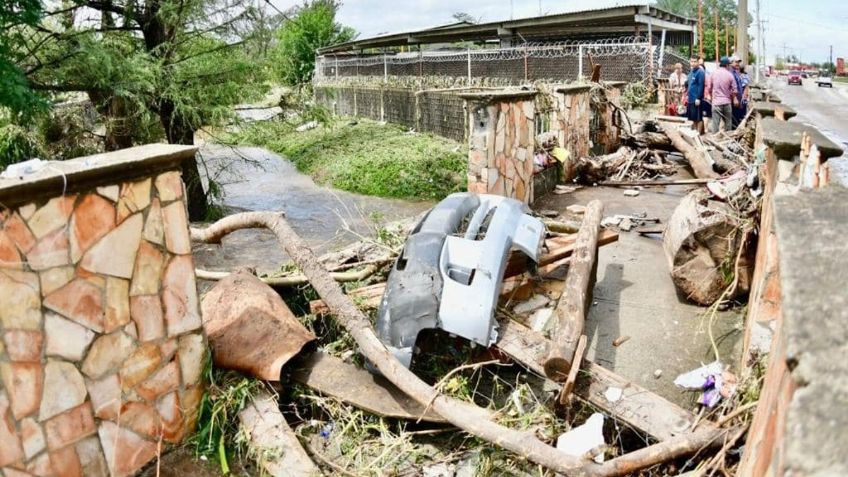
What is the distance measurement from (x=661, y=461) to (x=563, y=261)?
289 cm

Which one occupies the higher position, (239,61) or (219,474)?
(239,61)

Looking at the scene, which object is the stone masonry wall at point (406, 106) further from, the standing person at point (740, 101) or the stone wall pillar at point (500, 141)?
the standing person at point (740, 101)

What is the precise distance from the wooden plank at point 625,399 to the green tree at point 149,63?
7.27 metres

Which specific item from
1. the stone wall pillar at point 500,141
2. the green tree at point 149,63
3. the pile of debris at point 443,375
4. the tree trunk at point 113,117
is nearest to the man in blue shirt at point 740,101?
the stone wall pillar at point 500,141

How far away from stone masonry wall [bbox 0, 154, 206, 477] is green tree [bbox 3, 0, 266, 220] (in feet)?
20.8

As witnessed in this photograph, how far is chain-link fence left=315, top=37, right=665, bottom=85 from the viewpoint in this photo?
1944 centimetres

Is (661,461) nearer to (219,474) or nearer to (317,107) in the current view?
(219,474)

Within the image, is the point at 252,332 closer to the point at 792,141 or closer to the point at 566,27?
the point at 792,141

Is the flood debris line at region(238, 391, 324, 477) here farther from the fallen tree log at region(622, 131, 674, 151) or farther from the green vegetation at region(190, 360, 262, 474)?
the fallen tree log at region(622, 131, 674, 151)

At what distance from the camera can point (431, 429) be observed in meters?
4.01

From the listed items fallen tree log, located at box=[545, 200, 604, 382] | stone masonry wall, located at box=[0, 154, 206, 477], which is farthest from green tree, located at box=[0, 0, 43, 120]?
fallen tree log, located at box=[545, 200, 604, 382]

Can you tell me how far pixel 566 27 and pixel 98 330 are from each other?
23.7 meters

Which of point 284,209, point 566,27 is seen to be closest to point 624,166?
point 284,209

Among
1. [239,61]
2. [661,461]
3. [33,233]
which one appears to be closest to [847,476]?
[661,461]
